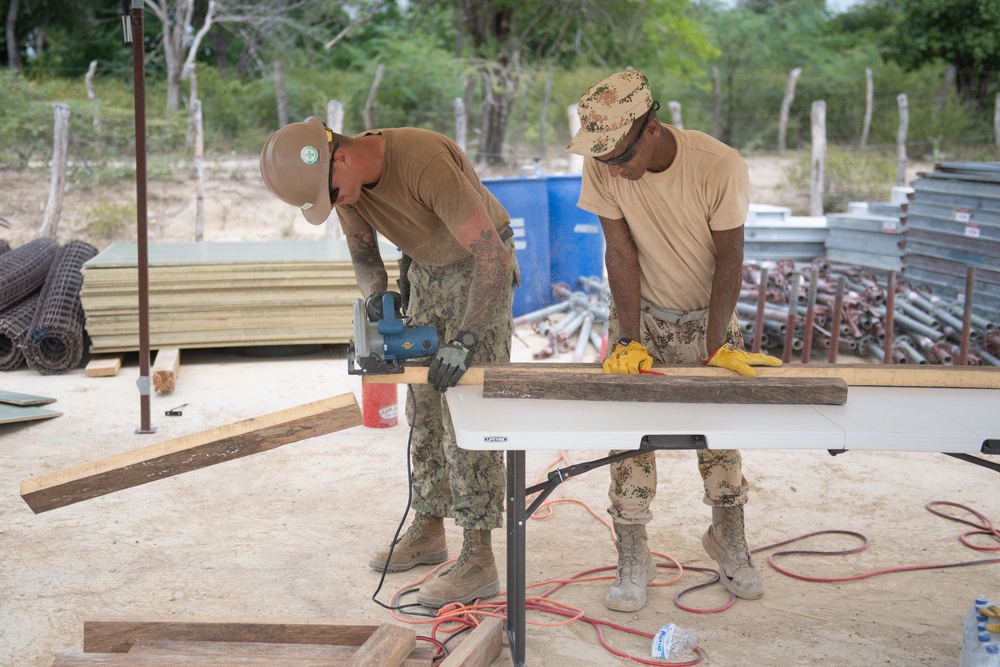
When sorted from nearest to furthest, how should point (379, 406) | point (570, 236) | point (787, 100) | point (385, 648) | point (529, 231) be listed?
point (385, 648)
point (379, 406)
point (529, 231)
point (570, 236)
point (787, 100)

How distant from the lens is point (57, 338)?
655 cm

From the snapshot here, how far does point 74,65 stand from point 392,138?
928 inches

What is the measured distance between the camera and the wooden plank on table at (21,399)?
5578 millimetres

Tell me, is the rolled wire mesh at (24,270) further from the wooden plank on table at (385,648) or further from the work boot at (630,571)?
the work boot at (630,571)

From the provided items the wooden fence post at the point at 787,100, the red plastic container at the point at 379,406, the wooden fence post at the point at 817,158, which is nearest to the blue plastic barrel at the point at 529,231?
the red plastic container at the point at 379,406

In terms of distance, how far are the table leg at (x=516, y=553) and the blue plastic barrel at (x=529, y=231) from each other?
5.23 metres

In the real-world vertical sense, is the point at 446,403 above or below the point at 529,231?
below

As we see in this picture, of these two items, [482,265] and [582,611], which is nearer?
[482,265]

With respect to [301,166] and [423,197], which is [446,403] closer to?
[423,197]

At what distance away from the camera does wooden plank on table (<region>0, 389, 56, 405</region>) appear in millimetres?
5578

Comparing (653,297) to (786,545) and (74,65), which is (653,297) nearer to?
(786,545)

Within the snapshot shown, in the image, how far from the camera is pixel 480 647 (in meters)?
2.87

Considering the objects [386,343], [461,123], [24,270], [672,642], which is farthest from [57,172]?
[672,642]

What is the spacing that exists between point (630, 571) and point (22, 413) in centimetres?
398
